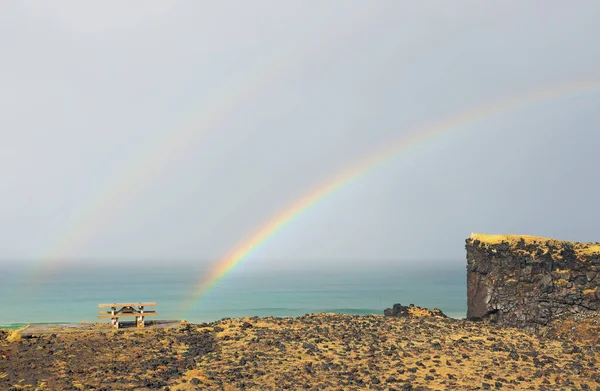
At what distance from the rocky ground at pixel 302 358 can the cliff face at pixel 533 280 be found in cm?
343

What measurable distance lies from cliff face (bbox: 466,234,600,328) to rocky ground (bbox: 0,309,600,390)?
343cm

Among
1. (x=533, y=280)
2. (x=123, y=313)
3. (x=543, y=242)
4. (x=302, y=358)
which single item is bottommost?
(x=302, y=358)

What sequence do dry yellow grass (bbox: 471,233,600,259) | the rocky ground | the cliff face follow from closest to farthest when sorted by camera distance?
1. the rocky ground
2. the cliff face
3. dry yellow grass (bbox: 471,233,600,259)

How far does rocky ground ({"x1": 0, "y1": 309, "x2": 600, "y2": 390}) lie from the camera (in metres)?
18.1

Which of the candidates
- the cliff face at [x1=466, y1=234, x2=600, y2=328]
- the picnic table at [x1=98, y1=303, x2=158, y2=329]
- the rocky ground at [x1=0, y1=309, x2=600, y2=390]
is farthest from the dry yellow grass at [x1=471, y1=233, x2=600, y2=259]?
the picnic table at [x1=98, y1=303, x2=158, y2=329]

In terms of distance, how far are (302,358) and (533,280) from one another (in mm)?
19188

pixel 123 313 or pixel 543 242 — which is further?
pixel 543 242

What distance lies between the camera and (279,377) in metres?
18.8

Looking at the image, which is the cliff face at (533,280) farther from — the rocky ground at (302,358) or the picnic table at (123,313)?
the picnic table at (123,313)

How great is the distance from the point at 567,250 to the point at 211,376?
25205 mm

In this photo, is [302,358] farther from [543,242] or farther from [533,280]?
[543,242]

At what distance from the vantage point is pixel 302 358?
2109cm

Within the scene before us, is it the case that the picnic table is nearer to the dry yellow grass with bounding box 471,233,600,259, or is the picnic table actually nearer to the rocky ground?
the rocky ground

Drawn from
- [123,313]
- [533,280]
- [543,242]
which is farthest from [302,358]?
[543,242]
